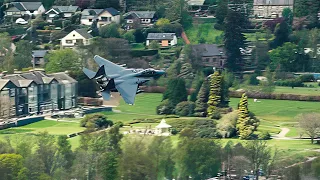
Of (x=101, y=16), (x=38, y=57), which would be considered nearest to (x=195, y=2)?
(x=101, y=16)

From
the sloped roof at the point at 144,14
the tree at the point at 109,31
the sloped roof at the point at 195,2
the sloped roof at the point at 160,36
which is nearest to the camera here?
the tree at the point at 109,31

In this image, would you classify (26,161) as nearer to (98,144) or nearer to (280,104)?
(98,144)

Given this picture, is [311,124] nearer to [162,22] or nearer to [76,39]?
[76,39]

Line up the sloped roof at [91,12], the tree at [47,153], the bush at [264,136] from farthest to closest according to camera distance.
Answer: the sloped roof at [91,12] → the bush at [264,136] → the tree at [47,153]

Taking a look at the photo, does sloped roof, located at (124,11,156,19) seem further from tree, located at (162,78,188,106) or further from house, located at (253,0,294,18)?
tree, located at (162,78,188,106)

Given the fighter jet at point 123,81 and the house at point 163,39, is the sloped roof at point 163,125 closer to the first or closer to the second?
the fighter jet at point 123,81

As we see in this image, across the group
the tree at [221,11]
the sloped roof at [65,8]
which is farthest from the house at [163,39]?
the sloped roof at [65,8]
